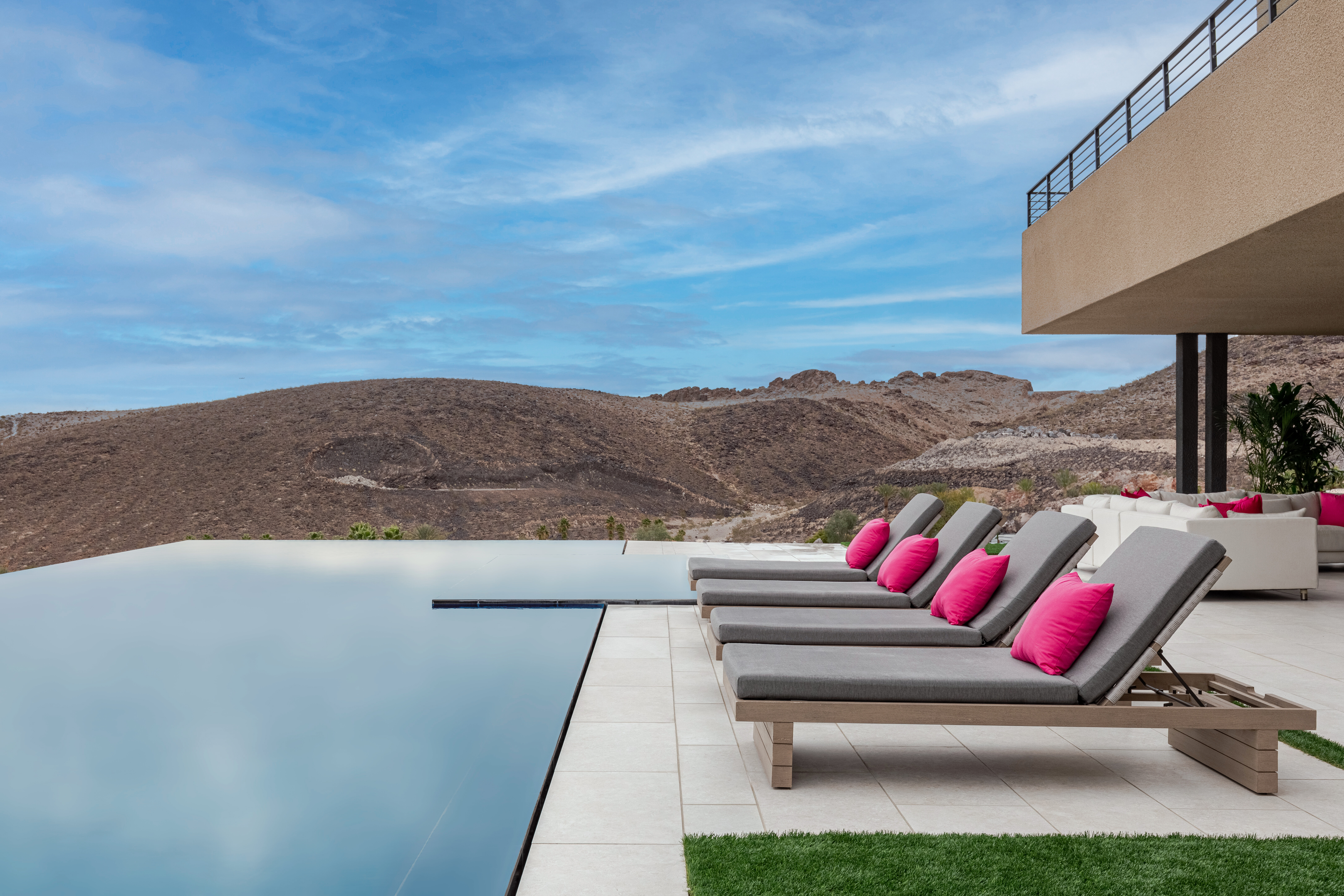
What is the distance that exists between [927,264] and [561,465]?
14.3 m

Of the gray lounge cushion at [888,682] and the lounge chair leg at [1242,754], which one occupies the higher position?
the gray lounge cushion at [888,682]

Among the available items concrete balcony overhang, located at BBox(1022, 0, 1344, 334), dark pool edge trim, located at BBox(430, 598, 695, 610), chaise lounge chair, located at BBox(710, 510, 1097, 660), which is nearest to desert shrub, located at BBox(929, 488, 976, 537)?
concrete balcony overhang, located at BBox(1022, 0, 1344, 334)

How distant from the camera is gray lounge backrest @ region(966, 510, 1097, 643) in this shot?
Result: 13.4 ft

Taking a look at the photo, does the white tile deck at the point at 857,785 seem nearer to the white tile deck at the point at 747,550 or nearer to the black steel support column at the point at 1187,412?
the white tile deck at the point at 747,550

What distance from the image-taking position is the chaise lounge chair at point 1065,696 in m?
3.18

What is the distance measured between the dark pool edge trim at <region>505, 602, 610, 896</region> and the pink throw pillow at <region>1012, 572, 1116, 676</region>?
1.91 metres

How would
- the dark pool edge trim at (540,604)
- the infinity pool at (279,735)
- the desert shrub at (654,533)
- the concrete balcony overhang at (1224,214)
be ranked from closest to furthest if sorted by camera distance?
the infinity pool at (279,735), the concrete balcony overhang at (1224,214), the dark pool edge trim at (540,604), the desert shrub at (654,533)

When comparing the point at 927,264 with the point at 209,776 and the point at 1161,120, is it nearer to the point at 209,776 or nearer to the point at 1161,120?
the point at 1161,120

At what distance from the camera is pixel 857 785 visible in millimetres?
3275

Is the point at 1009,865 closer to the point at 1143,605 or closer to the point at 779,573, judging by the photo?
the point at 1143,605

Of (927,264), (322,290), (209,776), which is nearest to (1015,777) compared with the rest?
(209,776)

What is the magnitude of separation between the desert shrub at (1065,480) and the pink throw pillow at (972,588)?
54.9 ft

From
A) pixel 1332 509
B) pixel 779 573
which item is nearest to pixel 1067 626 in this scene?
pixel 779 573

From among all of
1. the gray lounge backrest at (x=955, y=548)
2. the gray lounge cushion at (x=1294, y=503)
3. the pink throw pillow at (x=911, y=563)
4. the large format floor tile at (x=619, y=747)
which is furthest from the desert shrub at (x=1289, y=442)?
the large format floor tile at (x=619, y=747)
